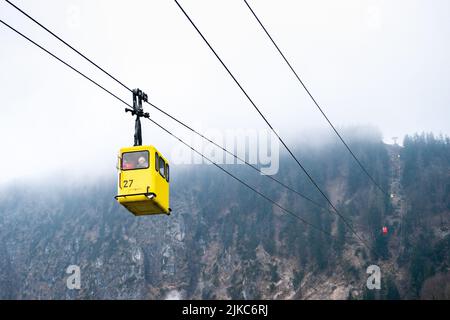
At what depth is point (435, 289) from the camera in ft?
570

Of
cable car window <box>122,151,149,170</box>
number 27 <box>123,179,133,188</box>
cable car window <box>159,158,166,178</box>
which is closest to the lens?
number 27 <box>123,179,133,188</box>

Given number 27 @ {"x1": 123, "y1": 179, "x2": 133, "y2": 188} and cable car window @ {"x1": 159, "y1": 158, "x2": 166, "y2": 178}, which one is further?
cable car window @ {"x1": 159, "y1": 158, "x2": 166, "y2": 178}

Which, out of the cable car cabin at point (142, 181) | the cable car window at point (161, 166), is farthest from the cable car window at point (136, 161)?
the cable car window at point (161, 166)

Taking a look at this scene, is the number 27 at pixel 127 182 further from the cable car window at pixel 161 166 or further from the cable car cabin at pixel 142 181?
the cable car window at pixel 161 166

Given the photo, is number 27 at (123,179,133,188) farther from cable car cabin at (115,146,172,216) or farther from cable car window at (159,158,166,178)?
cable car window at (159,158,166,178)

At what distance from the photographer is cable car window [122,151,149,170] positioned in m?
24.6

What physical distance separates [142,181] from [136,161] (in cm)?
110

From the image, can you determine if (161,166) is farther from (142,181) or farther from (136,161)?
(142,181)

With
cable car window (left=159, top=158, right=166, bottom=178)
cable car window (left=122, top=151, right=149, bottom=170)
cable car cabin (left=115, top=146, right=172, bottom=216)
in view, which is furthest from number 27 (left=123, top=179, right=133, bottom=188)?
cable car window (left=159, top=158, right=166, bottom=178)

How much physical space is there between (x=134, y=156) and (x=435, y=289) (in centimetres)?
16972

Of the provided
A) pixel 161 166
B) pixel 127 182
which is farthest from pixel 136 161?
pixel 161 166
